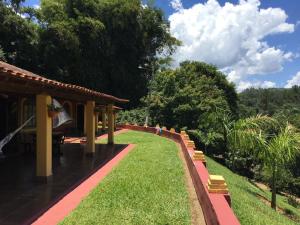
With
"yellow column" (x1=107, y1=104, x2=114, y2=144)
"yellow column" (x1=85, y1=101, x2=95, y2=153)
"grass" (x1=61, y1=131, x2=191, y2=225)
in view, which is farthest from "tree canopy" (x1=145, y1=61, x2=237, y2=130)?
"grass" (x1=61, y1=131, x2=191, y2=225)

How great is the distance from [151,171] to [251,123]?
16.3ft

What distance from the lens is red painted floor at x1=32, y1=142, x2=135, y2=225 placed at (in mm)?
6391

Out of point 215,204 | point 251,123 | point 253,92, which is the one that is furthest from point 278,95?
point 215,204

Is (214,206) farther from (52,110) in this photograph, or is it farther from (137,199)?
(52,110)

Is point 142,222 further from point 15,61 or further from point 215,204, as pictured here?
point 15,61

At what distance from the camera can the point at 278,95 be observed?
12050cm

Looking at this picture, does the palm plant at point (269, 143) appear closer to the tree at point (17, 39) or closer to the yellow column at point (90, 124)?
the yellow column at point (90, 124)

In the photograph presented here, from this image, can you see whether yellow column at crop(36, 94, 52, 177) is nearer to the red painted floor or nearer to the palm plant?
the red painted floor

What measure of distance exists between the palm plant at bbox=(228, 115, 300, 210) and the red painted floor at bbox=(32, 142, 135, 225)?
518cm

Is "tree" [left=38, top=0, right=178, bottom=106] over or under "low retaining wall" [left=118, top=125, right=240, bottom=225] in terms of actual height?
over

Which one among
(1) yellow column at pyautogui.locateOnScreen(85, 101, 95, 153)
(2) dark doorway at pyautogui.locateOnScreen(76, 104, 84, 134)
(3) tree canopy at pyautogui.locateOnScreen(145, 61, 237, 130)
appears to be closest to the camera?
(1) yellow column at pyautogui.locateOnScreen(85, 101, 95, 153)

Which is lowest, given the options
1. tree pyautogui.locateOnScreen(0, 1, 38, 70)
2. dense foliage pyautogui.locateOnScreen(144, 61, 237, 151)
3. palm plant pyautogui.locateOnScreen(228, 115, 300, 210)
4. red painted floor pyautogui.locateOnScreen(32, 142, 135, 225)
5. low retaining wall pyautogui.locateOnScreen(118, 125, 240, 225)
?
red painted floor pyautogui.locateOnScreen(32, 142, 135, 225)

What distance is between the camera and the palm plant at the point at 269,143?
40.1 ft

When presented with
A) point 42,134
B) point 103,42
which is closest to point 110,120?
point 42,134
